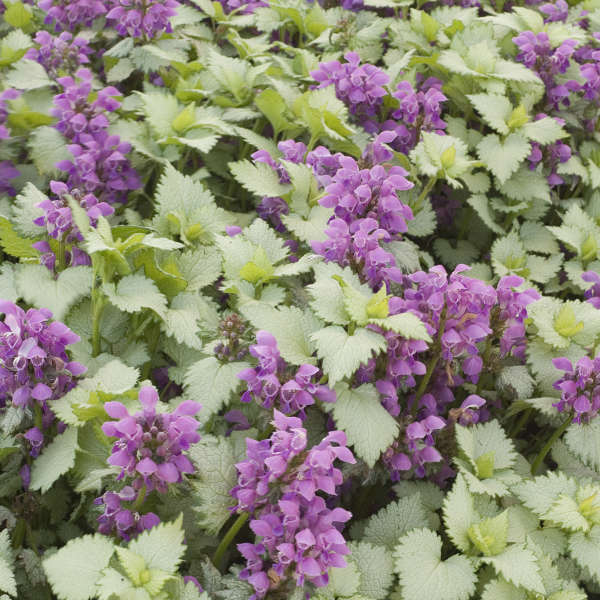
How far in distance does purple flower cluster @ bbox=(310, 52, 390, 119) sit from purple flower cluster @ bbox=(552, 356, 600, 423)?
1302 millimetres

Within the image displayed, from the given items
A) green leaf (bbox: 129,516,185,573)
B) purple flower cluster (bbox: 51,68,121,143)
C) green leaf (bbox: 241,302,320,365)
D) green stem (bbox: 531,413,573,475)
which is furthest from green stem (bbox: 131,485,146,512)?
purple flower cluster (bbox: 51,68,121,143)

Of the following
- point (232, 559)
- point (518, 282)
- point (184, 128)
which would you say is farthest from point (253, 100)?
point (232, 559)

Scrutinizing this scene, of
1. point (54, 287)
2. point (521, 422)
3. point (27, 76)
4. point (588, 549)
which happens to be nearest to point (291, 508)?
point (588, 549)

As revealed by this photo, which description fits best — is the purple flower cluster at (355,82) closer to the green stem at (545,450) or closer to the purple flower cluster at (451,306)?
the purple flower cluster at (451,306)

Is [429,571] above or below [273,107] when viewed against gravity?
below

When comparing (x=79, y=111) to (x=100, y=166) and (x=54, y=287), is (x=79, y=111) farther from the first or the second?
(x=54, y=287)

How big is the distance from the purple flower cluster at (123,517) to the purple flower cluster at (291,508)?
0.25 m

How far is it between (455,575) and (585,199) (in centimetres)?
201

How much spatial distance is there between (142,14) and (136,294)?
157 cm

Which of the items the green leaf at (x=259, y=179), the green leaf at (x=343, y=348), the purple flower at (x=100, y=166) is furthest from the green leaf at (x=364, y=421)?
the purple flower at (x=100, y=166)

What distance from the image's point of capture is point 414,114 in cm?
269

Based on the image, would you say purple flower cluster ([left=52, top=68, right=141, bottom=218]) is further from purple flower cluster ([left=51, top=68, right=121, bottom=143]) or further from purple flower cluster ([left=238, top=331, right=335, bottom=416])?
purple flower cluster ([left=238, top=331, right=335, bottom=416])

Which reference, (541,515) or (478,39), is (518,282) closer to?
(541,515)

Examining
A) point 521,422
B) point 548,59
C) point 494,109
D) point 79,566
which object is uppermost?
point 548,59
